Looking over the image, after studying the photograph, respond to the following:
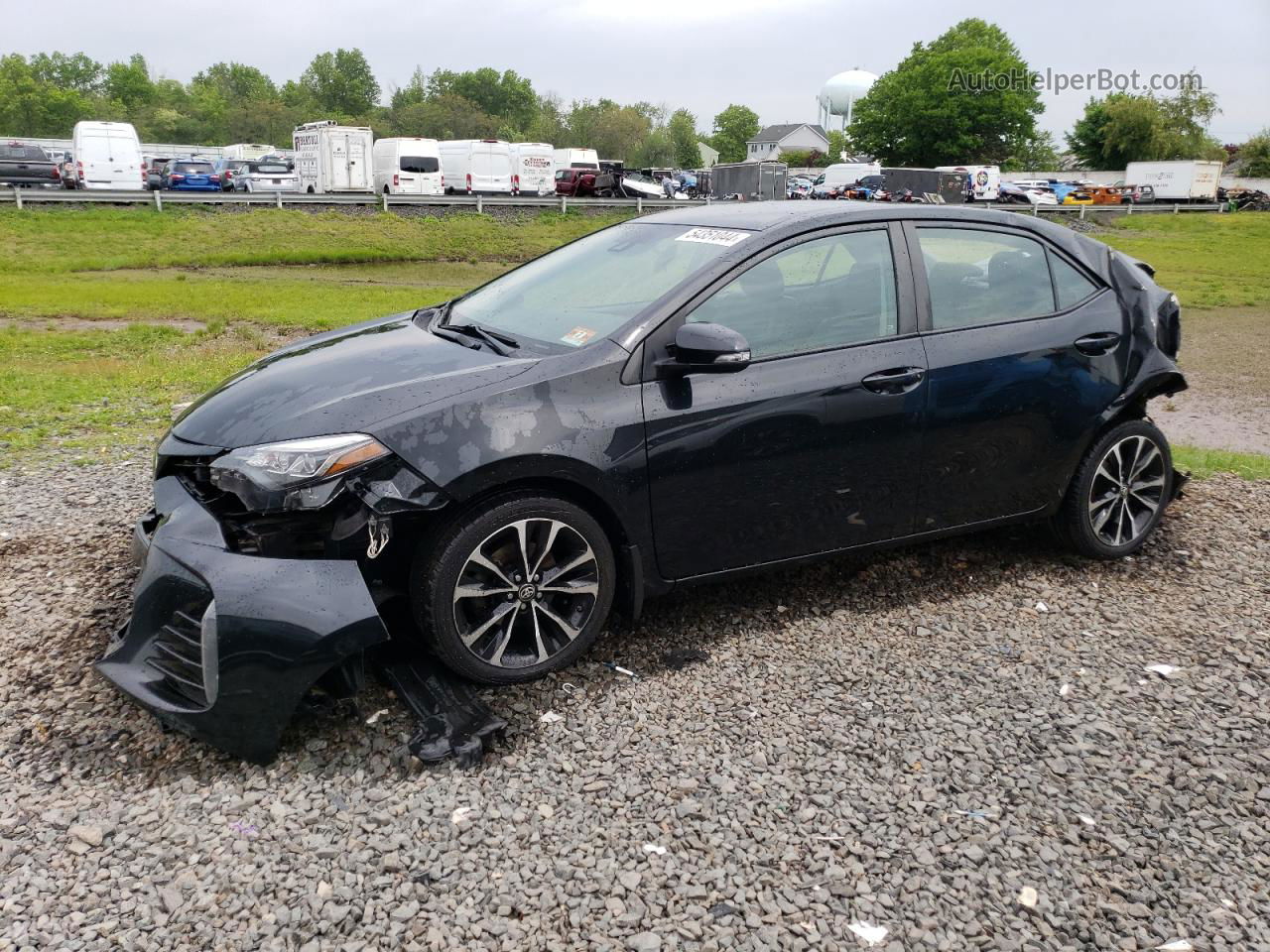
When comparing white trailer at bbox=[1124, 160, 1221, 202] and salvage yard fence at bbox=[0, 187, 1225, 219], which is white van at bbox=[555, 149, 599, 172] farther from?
white trailer at bbox=[1124, 160, 1221, 202]

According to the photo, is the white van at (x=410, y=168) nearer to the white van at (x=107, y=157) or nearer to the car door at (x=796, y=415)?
the white van at (x=107, y=157)

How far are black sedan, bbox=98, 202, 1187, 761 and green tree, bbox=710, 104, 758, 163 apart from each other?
501 ft

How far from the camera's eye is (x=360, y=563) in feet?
11.5

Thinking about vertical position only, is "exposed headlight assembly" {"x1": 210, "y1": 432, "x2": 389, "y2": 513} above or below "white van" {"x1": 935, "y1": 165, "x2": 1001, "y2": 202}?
below

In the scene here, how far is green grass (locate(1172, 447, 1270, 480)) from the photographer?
6.82 metres

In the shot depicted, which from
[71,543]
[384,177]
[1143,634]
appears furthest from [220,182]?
[1143,634]

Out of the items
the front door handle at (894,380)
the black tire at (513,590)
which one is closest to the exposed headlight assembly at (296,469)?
the black tire at (513,590)

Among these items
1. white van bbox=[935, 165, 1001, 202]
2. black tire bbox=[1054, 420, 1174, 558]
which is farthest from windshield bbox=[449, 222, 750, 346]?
white van bbox=[935, 165, 1001, 202]

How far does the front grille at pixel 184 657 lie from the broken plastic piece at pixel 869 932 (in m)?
2.00

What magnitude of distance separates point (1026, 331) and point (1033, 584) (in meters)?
1.18

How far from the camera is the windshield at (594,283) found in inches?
166

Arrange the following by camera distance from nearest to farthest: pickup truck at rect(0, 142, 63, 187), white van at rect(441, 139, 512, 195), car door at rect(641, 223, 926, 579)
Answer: car door at rect(641, 223, 926, 579)
pickup truck at rect(0, 142, 63, 187)
white van at rect(441, 139, 512, 195)

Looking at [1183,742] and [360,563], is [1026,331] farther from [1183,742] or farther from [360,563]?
[360,563]

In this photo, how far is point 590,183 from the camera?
44.7 meters
